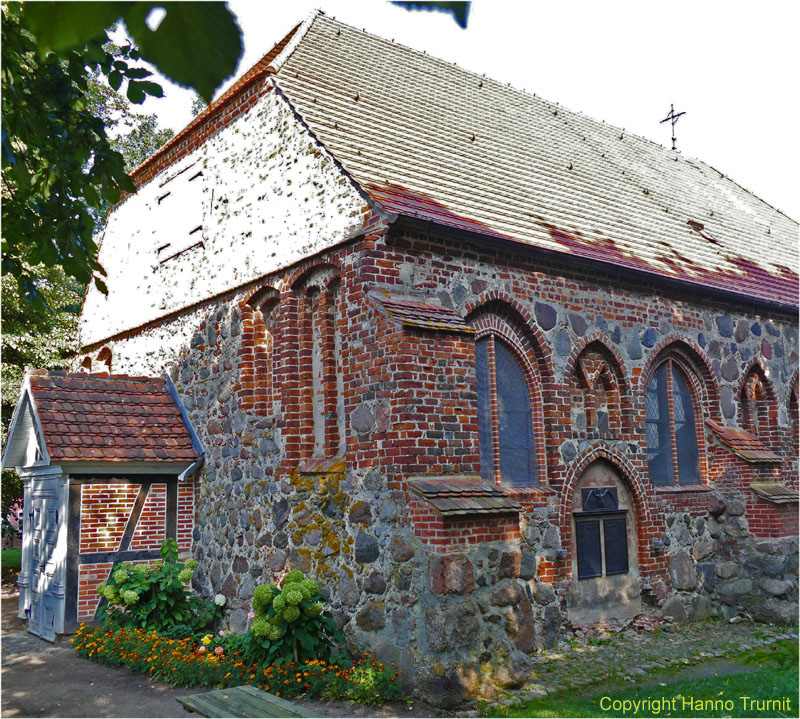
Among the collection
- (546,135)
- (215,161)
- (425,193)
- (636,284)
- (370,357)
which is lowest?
(370,357)

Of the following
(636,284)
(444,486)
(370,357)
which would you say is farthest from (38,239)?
(636,284)

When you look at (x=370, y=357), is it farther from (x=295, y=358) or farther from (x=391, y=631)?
(x=391, y=631)

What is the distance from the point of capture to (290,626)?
801cm

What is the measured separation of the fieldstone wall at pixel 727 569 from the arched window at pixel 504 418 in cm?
272

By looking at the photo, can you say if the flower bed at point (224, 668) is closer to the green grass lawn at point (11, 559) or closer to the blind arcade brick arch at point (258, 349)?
the blind arcade brick arch at point (258, 349)

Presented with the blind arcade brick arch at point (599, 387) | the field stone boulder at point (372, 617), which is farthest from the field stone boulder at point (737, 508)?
the field stone boulder at point (372, 617)

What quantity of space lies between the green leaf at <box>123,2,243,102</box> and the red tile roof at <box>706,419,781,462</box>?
11631mm

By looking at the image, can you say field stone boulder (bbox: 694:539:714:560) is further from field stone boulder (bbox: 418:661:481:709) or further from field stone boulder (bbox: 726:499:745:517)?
field stone boulder (bbox: 418:661:481:709)

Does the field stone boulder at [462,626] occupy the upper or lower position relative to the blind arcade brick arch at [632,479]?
lower

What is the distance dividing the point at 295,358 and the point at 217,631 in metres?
3.83

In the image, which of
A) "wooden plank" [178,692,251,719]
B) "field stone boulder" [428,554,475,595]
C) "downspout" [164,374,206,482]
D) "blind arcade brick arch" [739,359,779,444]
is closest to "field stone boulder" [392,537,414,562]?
"field stone boulder" [428,554,475,595]

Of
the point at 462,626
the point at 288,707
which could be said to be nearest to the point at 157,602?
the point at 288,707

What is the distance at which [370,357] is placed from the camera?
8461 mm

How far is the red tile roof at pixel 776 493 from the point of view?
11.1 meters
